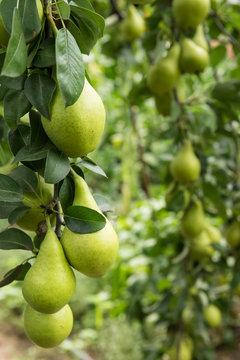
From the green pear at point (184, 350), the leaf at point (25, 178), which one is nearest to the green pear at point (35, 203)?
the leaf at point (25, 178)

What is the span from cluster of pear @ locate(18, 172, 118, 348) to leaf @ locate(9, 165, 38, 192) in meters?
0.04

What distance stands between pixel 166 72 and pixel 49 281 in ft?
2.04

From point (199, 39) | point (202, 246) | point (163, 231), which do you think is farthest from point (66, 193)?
point (163, 231)

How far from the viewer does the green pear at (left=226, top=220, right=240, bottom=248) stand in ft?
3.55

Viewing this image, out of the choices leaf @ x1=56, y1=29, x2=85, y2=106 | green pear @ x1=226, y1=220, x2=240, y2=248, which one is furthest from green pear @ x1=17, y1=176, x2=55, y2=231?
green pear @ x1=226, y1=220, x2=240, y2=248

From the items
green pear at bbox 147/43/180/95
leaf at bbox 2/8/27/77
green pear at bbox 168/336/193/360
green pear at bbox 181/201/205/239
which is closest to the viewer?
leaf at bbox 2/8/27/77

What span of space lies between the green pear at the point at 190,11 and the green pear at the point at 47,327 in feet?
2.02

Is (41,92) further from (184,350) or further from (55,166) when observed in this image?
(184,350)

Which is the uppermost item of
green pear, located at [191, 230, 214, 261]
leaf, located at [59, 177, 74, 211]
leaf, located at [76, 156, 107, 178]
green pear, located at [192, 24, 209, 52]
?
leaf, located at [76, 156, 107, 178]

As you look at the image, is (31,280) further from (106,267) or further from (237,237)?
(237,237)

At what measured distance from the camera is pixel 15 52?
1.06ft

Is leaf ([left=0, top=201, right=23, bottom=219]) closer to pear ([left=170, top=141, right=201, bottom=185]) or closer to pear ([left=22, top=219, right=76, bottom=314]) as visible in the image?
pear ([left=22, top=219, right=76, bottom=314])

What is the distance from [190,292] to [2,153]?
89 cm

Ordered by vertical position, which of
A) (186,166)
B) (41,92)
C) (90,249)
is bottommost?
(186,166)
